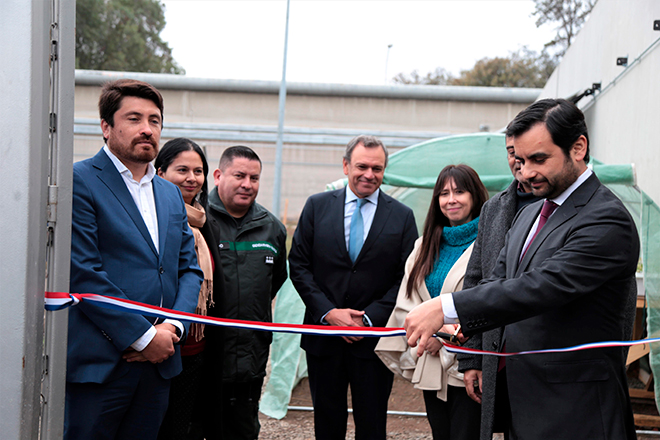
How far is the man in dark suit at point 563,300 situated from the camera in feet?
6.44

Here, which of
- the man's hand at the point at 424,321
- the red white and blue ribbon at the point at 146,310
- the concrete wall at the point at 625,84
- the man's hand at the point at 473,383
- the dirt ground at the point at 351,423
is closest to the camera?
the red white and blue ribbon at the point at 146,310

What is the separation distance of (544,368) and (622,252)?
19.4 inches

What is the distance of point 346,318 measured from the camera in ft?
11.0

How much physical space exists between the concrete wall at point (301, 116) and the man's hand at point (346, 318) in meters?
15.6

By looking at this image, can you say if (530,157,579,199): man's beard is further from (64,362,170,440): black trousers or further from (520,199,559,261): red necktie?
(64,362,170,440): black trousers

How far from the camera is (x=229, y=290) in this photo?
3404mm

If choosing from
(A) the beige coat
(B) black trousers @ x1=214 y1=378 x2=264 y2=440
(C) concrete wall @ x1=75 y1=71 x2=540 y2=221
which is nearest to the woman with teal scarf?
(A) the beige coat

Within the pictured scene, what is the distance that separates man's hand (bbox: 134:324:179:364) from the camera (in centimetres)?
229

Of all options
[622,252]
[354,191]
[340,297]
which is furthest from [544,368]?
[354,191]

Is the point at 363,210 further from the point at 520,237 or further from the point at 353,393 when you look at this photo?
the point at 520,237

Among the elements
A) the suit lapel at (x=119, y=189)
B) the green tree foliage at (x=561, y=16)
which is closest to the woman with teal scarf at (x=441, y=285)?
the suit lapel at (x=119, y=189)

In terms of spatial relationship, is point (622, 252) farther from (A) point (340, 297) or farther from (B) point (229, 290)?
(B) point (229, 290)

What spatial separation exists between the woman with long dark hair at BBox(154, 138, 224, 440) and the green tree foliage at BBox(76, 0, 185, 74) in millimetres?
34338

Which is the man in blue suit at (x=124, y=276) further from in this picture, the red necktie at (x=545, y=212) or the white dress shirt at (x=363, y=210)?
the red necktie at (x=545, y=212)
